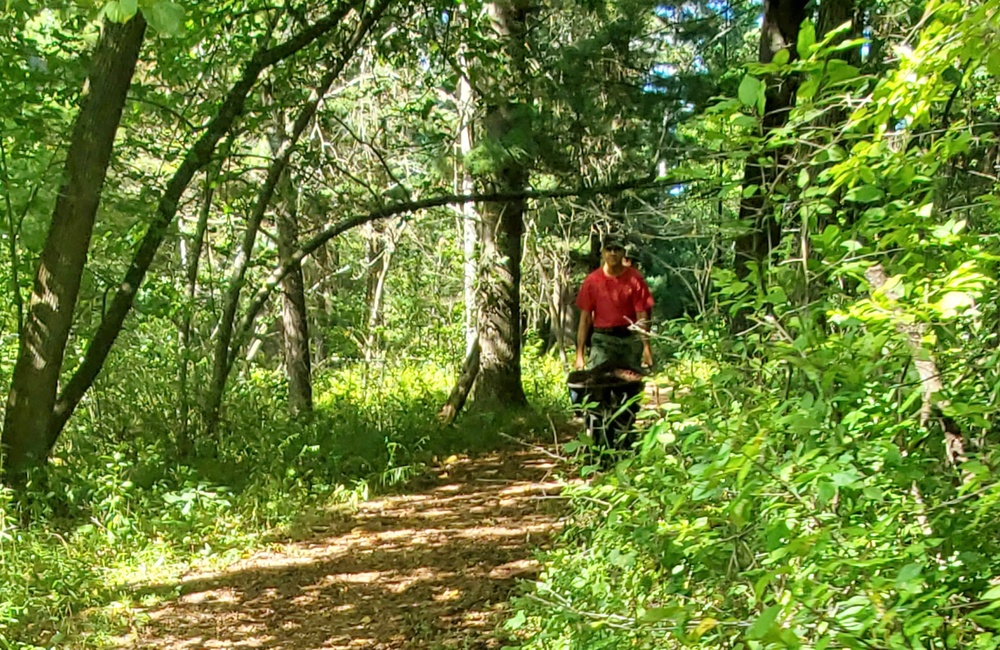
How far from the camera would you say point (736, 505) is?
2256 millimetres

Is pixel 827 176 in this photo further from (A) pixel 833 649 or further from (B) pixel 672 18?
(B) pixel 672 18

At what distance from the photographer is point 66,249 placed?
617 cm

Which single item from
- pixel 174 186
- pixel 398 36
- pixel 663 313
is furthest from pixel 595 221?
pixel 663 313

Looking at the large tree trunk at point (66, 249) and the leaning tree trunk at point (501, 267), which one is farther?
the leaning tree trunk at point (501, 267)

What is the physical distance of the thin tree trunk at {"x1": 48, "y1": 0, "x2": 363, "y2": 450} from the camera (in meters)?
6.59

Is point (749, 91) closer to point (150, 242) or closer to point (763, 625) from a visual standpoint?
point (763, 625)

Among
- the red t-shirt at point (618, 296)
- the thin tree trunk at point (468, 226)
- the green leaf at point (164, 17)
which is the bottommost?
the red t-shirt at point (618, 296)

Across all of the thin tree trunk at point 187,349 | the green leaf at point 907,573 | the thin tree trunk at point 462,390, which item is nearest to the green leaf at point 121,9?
the green leaf at point 907,573

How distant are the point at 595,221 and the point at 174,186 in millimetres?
5781

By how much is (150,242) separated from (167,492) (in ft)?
6.70

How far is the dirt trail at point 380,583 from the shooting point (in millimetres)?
4918

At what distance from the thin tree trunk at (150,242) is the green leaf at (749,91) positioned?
5.34 metres

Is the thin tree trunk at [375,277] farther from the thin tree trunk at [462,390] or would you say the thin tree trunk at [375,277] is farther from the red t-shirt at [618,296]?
the red t-shirt at [618,296]

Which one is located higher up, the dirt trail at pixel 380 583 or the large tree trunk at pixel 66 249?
the large tree trunk at pixel 66 249
